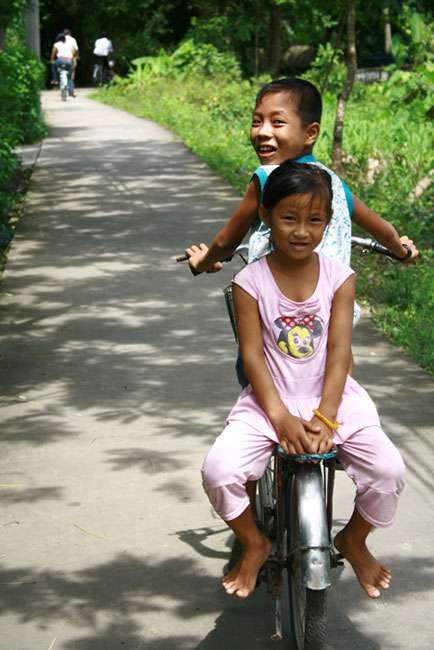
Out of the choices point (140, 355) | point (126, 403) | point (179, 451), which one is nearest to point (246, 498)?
point (179, 451)

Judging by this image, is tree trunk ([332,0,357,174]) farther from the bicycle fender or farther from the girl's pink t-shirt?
the bicycle fender

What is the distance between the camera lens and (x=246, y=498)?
3.72m

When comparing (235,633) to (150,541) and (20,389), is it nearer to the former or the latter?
(150,541)

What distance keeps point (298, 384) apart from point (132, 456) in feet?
8.01

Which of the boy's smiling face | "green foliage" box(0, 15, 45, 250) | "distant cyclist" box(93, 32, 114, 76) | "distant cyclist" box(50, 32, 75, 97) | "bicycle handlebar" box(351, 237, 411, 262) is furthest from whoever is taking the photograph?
"distant cyclist" box(93, 32, 114, 76)

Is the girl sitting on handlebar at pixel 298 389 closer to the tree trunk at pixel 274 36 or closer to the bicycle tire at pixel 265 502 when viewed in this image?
the bicycle tire at pixel 265 502

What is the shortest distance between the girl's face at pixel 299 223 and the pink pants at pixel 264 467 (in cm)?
57

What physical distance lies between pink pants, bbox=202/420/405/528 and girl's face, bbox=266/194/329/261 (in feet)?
1.88

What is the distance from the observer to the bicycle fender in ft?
11.8

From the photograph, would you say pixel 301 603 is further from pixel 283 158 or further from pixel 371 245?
pixel 283 158

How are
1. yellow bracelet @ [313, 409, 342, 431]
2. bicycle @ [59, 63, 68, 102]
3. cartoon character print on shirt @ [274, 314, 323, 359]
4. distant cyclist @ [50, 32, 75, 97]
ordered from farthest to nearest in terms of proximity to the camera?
distant cyclist @ [50, 32, 75, 97] < bicycle @ [59, 63, 68, 102] < cartoon character print on shirt @ [274, 314, 323, 359] < yellow bracelet @ [313, 409, 342, 431]

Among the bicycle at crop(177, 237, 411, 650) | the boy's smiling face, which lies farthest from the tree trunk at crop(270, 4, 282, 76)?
the bicycle at crop(177, 237, 411, 650)

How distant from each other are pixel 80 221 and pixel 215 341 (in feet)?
16.5

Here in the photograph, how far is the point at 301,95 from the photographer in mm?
4105
